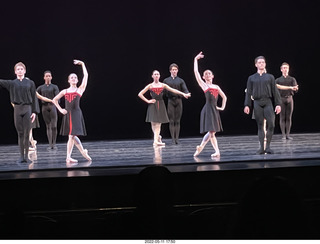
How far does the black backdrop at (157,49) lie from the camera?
40.9 ft

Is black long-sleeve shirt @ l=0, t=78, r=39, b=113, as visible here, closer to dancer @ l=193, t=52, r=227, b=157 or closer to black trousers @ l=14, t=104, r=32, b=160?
black trousers @ l=14, t=104, r=32, b=160

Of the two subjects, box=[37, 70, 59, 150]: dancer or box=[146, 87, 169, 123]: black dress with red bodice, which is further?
box=[146, 87, 169, 123]: black dress with red bodice

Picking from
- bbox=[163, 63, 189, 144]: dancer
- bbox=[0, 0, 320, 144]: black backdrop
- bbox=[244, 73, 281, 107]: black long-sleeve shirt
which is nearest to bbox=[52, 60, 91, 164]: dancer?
bbox=[244, 73, 281, 107]: black long-sleeve shirt

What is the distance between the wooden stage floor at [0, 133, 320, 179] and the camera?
20.2ft

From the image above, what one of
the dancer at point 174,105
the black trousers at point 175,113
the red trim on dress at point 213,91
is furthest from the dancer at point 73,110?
the black trousers at point 175,113

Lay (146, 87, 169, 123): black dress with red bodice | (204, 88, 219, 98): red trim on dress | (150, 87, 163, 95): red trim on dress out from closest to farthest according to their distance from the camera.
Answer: (204, 88, 219, 98): red trim on dress
(150, 87, 163, 95): red trim on dress
(146, 87, 169, 123): black dress with red bodice

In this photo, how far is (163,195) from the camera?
2926 mm

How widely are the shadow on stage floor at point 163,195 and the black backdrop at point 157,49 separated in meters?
2.19

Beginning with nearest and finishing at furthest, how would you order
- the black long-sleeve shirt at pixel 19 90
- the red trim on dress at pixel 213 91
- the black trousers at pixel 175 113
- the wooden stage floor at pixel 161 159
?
the wooden stage floor at pixel 161 159, the black long-sleeve shirt at pixel 19 90, the red trim on dress at pixel 213 91, the black trousers at pixel 175 113

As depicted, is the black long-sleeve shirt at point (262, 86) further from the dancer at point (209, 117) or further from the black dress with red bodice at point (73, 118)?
the black dress with red bodice at point (73, 118)

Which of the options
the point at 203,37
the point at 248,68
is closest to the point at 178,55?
the point at 203,37

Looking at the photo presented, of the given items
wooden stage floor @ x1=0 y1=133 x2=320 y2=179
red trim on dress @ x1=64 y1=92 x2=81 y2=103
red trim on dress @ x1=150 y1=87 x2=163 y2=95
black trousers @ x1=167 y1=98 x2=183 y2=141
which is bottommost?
wooden stage floor @ x1=0 y1=133 x2=320 y2=179

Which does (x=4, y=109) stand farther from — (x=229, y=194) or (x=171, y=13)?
(x=229, y=194)

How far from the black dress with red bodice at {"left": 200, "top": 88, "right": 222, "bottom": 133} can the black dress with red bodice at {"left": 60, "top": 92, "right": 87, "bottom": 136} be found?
1.98 meters
